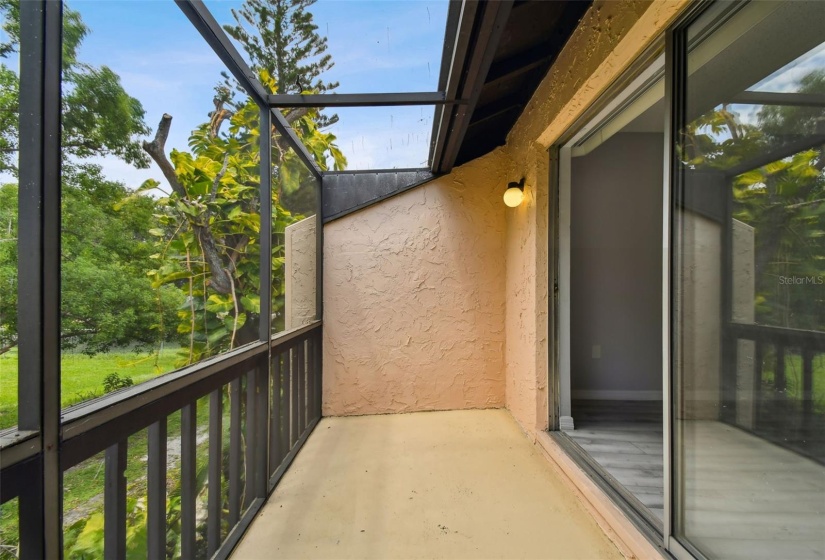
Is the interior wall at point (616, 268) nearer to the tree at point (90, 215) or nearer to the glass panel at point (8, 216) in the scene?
the tree at point (90, 215)

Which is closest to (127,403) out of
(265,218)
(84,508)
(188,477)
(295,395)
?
(84,508)

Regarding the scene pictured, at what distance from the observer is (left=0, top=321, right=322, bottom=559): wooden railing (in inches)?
30.8

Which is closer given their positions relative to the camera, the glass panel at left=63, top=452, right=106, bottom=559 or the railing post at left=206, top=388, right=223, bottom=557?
the glass panel at left=63, top=452, right=106, bottom=559

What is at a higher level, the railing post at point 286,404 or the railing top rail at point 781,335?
the railing top rail at point 781,335

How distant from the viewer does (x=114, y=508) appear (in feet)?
2.99

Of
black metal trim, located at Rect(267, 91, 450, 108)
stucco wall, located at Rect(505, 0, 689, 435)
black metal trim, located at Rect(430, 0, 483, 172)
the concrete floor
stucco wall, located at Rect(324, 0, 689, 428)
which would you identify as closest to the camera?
black metal trim, located at Rect(430, 0, 483, 172)

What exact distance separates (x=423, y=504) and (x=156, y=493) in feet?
3.94

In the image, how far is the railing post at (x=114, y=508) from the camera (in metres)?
0.90

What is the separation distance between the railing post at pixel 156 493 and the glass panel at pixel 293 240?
1.06 meters

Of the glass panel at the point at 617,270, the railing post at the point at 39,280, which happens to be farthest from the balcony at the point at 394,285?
the glass panel at the point at 617,270

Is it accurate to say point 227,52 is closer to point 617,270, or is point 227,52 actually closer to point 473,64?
point 473,64

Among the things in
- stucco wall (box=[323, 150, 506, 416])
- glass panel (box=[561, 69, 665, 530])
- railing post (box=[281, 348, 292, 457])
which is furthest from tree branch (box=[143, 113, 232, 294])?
glass panel (box=[561, 69, 665, 530])

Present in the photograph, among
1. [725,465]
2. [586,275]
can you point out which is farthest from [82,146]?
[586,275]

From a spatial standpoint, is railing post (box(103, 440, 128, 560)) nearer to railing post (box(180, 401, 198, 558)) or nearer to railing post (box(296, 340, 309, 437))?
railing post (box(180, 401, 198, 558))
